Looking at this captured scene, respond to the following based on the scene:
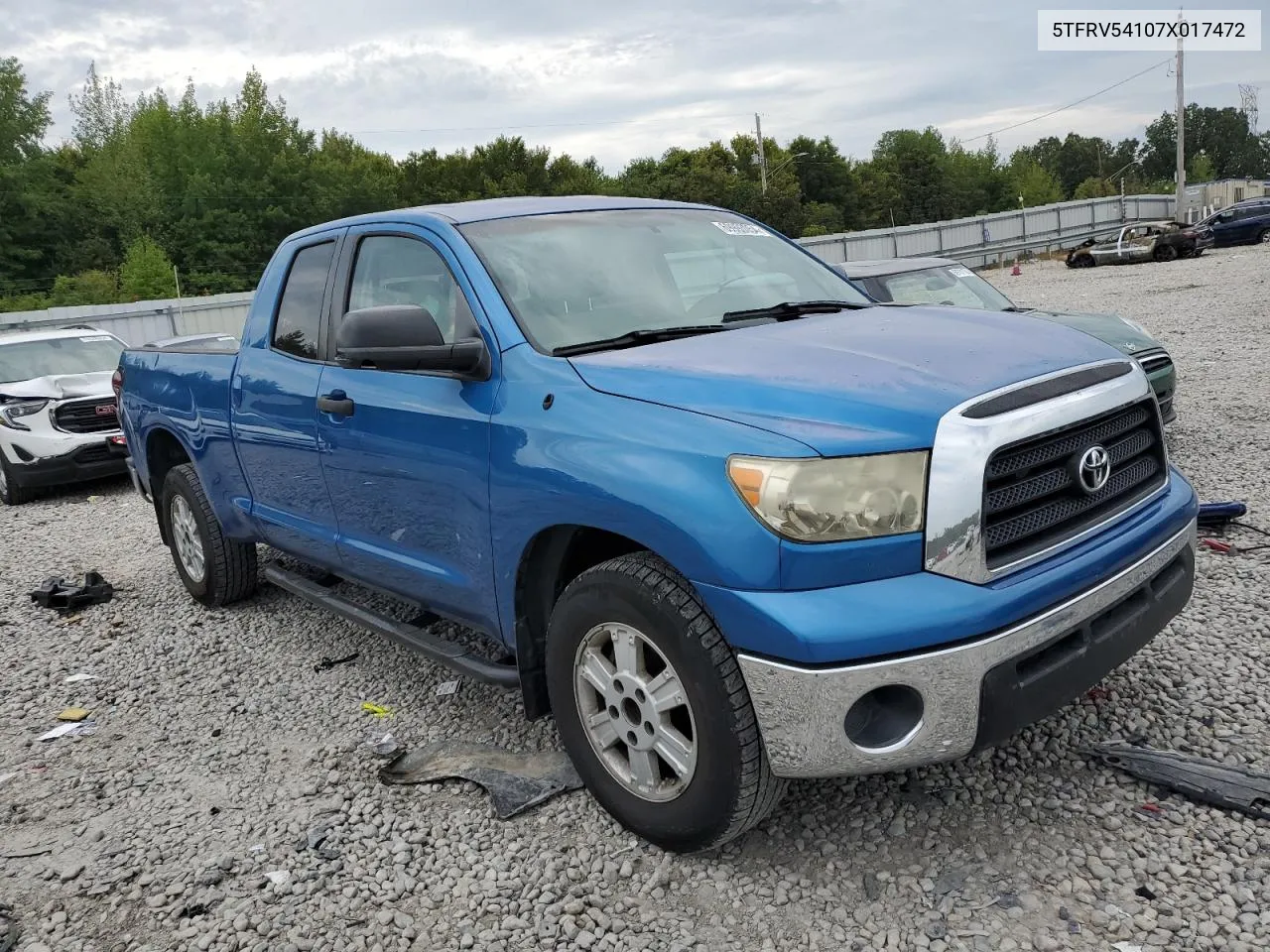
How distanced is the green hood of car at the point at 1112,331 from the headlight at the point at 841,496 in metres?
4.93

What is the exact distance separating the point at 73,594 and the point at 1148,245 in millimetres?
30949

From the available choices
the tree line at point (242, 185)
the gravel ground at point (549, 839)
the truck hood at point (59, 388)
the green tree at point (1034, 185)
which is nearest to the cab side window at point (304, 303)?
the gravel ground at point (549, 839)

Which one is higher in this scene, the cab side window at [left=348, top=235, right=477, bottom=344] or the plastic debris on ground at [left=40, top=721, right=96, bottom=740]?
the cab side window at [left=348, top=235, right=477, bottom=344]

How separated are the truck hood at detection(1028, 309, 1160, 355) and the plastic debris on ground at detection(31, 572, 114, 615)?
6397 mm

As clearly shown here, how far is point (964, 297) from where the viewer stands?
8.41 m

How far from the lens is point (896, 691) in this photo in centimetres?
254

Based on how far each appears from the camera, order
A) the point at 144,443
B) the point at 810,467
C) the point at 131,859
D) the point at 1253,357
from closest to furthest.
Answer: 1. the point at 810,467
2. the point at 131,859
3. the point at 144,443
4. the point at 1253,357

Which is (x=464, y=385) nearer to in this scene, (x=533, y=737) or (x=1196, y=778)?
(x=533, y=737)

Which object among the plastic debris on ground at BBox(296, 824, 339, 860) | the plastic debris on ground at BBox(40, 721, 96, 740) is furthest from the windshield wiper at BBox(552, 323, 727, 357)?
the plastic debris on ground at BBox(40, 721, 96, 740)

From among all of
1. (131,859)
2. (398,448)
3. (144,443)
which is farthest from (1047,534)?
(144,443)

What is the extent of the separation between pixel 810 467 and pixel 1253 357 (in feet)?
35.8

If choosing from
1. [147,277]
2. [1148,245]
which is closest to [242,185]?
[147,277]

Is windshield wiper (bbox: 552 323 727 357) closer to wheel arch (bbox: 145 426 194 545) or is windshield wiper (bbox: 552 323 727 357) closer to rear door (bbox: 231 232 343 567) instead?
rear door (bbox: 231 232 343 567)

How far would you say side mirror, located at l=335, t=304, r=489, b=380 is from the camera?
322cm
